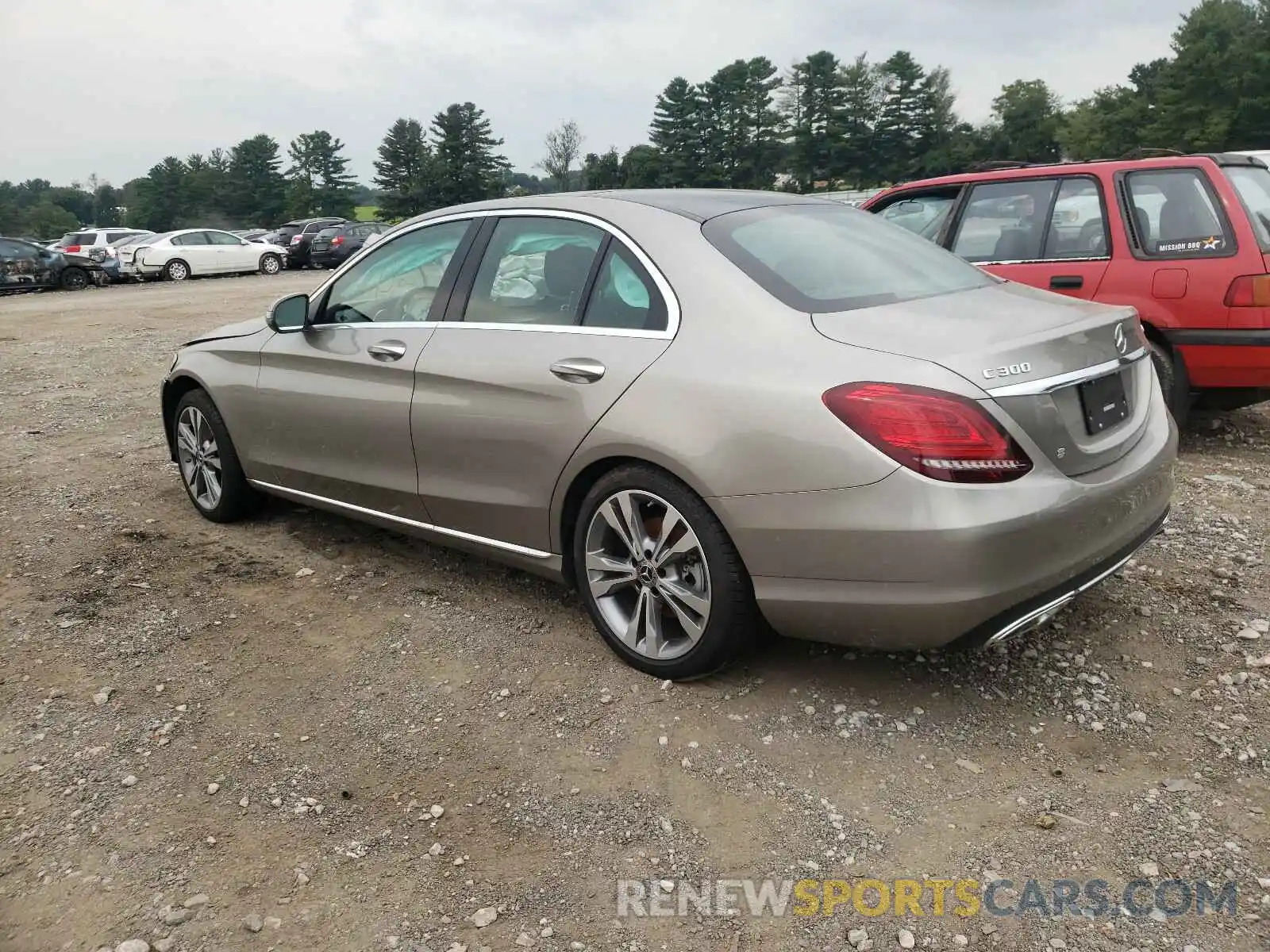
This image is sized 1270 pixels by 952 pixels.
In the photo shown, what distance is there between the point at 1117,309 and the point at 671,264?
148 centimetres

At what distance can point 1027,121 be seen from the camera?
3514 inches

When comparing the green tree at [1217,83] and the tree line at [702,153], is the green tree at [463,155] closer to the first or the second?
the tree line at [702,153]

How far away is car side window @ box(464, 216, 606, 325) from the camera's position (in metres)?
3.57

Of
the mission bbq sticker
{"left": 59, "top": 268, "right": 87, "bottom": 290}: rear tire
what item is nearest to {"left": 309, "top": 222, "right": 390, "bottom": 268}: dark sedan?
{"left": 59, "top": 268, "right": 87, "bottom": 290}: rear tire

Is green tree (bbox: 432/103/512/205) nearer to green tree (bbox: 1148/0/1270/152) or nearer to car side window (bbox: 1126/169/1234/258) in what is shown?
green tree (bbox: 1148/0/1270/152)

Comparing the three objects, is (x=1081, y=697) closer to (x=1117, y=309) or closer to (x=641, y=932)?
(x=1117, y=309)

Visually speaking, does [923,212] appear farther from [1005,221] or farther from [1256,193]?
[1256,193]

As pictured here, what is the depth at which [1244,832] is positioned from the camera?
98.2 inches

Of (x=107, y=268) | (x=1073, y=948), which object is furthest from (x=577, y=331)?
(x=107, y=268)

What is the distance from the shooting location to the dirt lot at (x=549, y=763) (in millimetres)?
2383

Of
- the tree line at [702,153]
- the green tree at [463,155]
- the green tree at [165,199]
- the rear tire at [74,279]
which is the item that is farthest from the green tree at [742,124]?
the rear tire at [74,279]

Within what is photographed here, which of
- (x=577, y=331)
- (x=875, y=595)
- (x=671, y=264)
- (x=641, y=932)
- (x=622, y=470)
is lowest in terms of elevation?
(x=641, y=932)

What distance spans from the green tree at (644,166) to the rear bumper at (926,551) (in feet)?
271

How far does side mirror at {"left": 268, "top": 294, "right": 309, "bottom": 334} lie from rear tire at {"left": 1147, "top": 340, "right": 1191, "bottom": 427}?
4.46 meters
